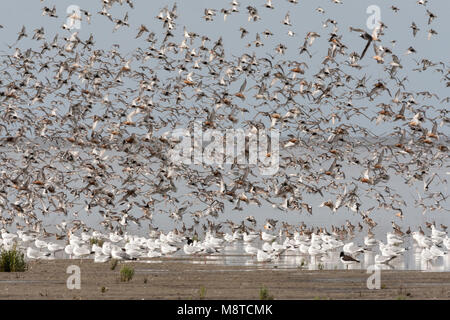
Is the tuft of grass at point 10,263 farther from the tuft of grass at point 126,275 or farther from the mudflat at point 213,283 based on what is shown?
the tuft of grass at point 126,275

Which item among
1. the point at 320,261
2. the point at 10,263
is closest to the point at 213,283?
the point at 10,263

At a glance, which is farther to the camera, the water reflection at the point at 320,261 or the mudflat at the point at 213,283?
the water reflection at the point at 320,261

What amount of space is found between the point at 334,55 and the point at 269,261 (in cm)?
1127

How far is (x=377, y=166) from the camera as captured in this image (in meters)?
39.5

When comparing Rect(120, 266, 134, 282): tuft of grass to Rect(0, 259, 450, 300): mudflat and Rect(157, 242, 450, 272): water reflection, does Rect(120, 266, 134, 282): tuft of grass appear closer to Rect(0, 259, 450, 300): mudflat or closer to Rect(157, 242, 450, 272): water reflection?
Rect(0, 259, 450, 300): mudflat

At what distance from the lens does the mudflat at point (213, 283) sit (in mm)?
26172

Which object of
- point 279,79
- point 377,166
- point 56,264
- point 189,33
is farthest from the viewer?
point 189,33

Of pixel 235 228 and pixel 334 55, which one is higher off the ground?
pixel 334 55

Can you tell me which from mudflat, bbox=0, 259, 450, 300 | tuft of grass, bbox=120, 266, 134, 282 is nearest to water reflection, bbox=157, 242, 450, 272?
mudflat, bbox=0, 259, 450, 300

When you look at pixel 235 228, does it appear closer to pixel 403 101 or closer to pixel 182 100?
pixel 182 100

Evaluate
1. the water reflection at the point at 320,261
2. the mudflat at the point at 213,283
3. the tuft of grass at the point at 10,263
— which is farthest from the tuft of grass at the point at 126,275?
the water reflection at the point at 320,261

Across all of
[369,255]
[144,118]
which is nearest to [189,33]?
[144,118]

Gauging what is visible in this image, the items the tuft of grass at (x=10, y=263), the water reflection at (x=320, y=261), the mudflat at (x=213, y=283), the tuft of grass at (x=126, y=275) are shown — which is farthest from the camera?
the water reflection at (x=320, y=261)

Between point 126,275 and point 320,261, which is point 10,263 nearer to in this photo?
point 126,275
